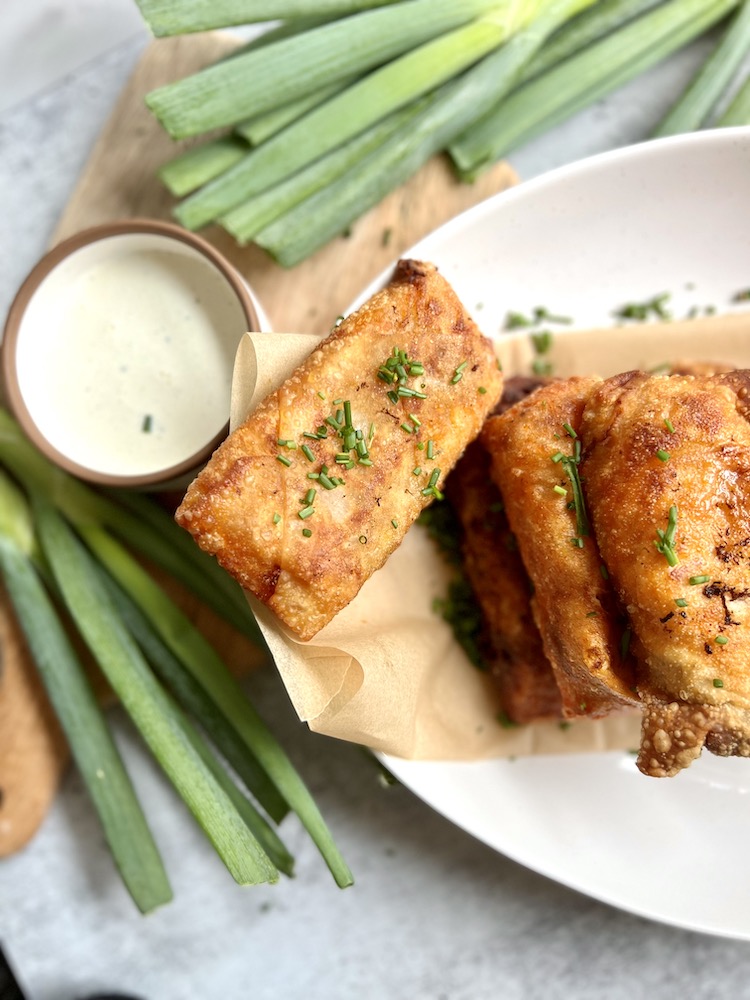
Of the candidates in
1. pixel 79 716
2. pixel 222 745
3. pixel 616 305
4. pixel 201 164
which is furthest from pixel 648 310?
pixel 79 716

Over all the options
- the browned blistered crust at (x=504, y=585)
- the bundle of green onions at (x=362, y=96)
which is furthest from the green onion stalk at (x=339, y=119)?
the browned blistered crust at (x=504, y=585)

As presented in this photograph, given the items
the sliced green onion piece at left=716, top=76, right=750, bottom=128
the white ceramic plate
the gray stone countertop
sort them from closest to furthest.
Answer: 1. the white ceramic plate
2. the sliced green onion piece at left=716, top=76, right=750, bottom=128
3. the gray stone countertop

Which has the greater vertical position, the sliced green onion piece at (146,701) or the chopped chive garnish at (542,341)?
the chopped chive garnish at (542,341)

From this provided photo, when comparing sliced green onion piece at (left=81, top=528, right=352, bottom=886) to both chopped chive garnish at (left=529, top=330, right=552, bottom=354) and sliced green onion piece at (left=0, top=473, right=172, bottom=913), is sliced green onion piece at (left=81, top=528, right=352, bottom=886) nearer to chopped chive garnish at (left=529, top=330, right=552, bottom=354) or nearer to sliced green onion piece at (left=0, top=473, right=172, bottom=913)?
sliced green onion piece at (left=0, top=473, right=172, bottom=913)

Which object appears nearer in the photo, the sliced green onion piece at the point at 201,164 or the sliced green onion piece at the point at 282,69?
the sliced green onion piece at the point at 282,69

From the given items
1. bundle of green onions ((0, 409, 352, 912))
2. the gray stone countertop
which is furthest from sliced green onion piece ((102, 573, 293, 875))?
the gray stone countertop

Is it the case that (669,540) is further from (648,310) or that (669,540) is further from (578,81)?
(578,81)

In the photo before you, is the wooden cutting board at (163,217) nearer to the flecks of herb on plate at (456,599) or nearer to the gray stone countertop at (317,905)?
the gray stone countertop at (317,905)
